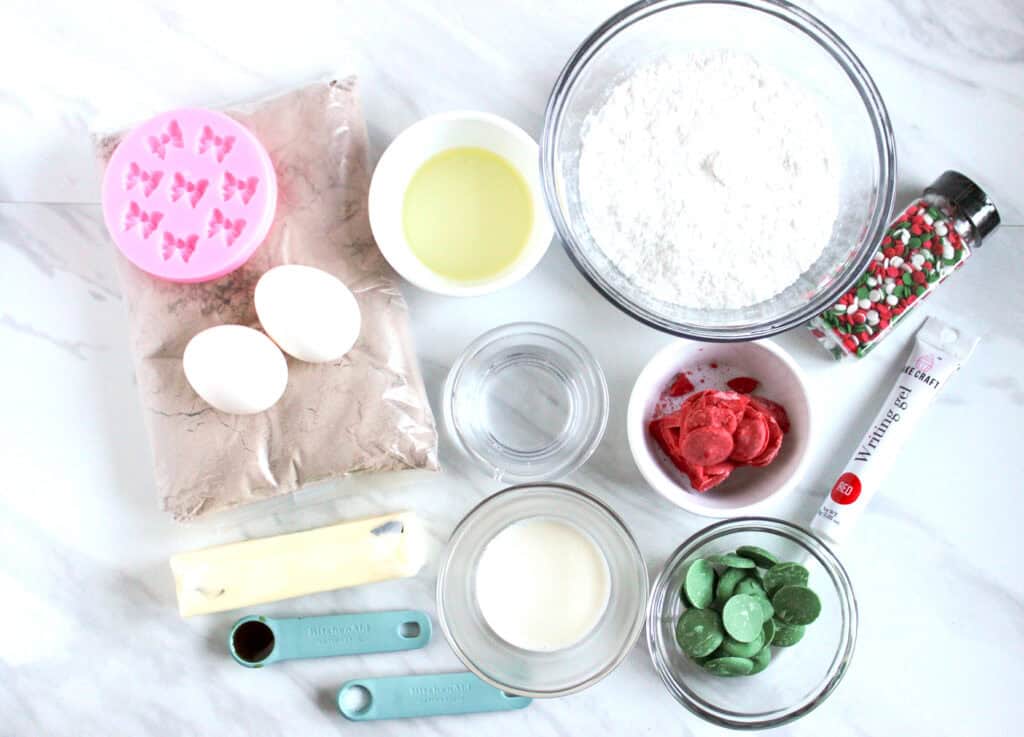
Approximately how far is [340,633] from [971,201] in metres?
0.79

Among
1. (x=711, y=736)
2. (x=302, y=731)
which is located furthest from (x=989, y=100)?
(x=302, y=731)

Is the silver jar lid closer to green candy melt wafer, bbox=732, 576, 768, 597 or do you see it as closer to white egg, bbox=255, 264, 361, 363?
green candy melt wafer, bbox=732, 576, 768, 597

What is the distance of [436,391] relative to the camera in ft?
3.15

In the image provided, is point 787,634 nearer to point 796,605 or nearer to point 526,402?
point 796,605

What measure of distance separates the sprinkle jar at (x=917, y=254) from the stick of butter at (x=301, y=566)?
511mm

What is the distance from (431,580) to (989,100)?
795 millimetres

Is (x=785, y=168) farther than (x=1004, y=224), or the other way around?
(x=1004, y=224)

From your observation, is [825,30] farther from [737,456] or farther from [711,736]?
[711,736]

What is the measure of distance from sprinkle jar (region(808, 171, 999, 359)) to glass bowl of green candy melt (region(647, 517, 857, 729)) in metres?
0.23

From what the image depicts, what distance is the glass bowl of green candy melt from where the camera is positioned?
85cm

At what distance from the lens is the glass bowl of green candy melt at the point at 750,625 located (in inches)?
33.5

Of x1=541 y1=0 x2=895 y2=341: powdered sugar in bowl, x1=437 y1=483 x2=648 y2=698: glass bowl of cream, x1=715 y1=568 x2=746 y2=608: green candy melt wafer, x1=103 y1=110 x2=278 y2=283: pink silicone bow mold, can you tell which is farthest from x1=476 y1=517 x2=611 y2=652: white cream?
x1=103 y1=110 x2=278 y2=283: pink silicone bow mold

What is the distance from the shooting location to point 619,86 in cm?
86

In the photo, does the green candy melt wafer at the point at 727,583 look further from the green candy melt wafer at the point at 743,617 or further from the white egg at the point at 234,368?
the white egg at the point at 234,368
